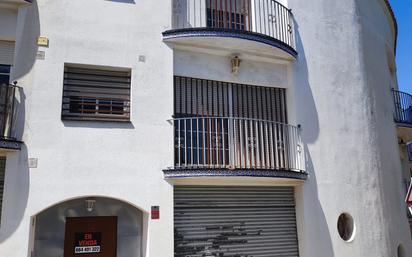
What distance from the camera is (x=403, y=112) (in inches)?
566

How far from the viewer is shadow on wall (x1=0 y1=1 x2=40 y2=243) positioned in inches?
311

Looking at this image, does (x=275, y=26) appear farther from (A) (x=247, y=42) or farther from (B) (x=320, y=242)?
(B) (x=320, y=242)

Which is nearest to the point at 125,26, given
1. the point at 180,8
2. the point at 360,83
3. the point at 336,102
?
the point at 180,8

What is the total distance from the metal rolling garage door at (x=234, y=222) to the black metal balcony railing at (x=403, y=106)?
6.18 metres

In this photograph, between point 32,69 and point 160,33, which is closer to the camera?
point 32,69

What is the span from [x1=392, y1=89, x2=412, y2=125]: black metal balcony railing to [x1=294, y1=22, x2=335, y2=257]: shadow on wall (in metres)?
4.87

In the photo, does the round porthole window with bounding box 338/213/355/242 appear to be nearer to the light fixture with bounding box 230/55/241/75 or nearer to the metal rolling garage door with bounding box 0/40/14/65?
A: the light fixture with bounding box 230/55/241/75

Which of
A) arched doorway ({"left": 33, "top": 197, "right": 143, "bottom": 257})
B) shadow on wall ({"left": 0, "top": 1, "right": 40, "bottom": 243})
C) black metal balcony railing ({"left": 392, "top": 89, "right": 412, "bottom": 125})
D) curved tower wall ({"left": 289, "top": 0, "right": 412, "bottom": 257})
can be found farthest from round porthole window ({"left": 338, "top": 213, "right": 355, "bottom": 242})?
shadow on wall ({"left": 0, "top": 1, "right": 40, "bottom": 243})

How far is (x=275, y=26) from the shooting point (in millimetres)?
11070

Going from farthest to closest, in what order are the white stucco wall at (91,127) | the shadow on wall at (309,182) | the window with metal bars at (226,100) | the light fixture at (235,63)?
1. the light fixture at (235,63)
2. the shadow on wall at (309,182)
3. the window with metal bars at (226,100)
4. the white stucco wall at (91,127)

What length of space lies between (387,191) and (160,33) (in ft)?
26.4

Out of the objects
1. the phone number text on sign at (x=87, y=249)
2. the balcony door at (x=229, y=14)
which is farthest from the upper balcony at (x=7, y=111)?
the balcony door at (x=229, y=14)

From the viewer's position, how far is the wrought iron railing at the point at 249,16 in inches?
427

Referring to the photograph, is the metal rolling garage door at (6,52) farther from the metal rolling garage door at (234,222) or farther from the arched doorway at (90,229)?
the metal rolling garage door at (234,222)
